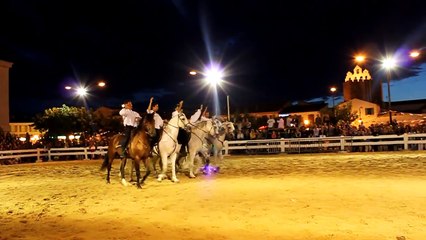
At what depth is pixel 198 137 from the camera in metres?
15.5

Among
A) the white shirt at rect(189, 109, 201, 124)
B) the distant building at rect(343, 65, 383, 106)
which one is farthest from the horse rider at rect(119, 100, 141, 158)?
the distant building at rect(343, 65, 383, 106)

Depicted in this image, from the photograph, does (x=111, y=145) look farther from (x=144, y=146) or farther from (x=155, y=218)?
(x=155, y=218)

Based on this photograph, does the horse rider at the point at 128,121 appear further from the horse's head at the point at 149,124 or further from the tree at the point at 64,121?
the tree at the point at 64,121

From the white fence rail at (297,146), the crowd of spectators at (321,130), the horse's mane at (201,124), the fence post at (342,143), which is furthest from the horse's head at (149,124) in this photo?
the crowd of spectators at (321,130)

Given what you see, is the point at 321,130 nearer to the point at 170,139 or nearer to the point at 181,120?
the point at 181,120

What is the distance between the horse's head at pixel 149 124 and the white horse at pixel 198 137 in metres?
2.55

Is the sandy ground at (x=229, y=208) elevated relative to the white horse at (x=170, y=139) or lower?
lower

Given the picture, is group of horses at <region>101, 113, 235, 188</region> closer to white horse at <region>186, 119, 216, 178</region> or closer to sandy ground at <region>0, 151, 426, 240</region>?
white horse at <region>186, 119, 216, 178</region>

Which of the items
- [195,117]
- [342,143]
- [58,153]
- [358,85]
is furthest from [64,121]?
[358,85]

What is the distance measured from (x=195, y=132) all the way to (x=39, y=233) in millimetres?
8259

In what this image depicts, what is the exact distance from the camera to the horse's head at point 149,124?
13070 mm

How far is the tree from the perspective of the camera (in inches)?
1961

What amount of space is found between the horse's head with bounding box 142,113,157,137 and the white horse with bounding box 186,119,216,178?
8.38 ft

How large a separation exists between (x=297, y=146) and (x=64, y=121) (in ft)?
104
